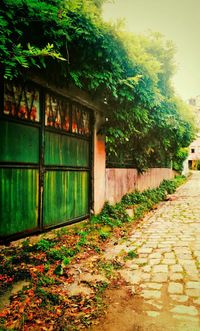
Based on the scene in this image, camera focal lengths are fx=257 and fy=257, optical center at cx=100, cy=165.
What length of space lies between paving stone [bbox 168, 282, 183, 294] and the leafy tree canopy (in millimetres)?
3594

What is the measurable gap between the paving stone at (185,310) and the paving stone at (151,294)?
12.5 inches

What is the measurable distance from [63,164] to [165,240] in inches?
113

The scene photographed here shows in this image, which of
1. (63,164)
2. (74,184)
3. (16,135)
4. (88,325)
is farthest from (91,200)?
(88,325)

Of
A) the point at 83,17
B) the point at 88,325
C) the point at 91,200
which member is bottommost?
the point at 88,325

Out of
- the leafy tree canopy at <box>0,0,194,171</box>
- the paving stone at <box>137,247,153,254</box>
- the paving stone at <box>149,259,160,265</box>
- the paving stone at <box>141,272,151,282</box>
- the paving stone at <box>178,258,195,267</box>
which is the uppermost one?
the leafy tree canopy at <box>0,0,194,171</box>

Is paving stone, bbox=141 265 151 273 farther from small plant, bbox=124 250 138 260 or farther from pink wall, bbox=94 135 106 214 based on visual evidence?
pink wall, bbox=94 135 106 214

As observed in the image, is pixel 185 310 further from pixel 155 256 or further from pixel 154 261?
pixel 155 256

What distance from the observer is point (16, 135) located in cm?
466

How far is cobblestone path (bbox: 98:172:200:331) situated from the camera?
2764 millimetres

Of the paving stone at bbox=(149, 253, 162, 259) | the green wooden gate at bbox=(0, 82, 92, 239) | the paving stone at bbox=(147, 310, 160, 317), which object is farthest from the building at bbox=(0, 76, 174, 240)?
the paving stone at bbox=(147, 310, 160, 317)

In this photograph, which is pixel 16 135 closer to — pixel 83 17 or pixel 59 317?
pixel 83 17

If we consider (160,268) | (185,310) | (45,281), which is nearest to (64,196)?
(45,281)

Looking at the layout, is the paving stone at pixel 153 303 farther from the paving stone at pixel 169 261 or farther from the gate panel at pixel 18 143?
the gate panel at pixel 18 143

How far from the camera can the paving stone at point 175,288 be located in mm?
3373
